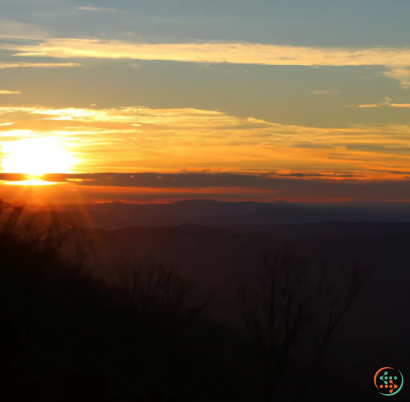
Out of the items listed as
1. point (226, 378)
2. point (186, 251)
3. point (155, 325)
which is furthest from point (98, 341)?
point (186, 251)

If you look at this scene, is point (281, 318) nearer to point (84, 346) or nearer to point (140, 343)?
point (140, 343)

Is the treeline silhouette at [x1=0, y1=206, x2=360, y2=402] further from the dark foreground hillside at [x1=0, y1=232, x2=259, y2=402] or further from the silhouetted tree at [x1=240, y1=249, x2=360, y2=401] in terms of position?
the silhouetted tree at [x1=240, y1=249, x2=360, y2=401]

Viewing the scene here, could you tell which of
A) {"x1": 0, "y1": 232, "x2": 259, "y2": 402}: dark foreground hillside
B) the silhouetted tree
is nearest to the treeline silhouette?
{"x1": 0, "y1": 232, "x2": 259, "y2": 402}: dark foreground hillside

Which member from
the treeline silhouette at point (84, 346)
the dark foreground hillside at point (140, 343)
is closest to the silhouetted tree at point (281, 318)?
the dark foreground hillside at point (140, 343)

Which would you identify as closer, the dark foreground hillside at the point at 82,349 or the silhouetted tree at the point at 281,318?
the dark foreground hillside at the point at 82,349

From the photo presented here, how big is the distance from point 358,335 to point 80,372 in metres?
44.6

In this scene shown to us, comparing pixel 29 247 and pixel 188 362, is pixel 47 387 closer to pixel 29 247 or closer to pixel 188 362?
pixel 29 247

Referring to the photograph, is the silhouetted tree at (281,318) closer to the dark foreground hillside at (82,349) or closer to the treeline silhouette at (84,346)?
the treeline silhouette at (84,346)

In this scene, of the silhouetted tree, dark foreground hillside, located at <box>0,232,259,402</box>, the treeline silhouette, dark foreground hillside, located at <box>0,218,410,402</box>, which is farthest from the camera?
the silhouetted tree

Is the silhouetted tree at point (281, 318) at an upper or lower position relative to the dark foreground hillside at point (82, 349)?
upper

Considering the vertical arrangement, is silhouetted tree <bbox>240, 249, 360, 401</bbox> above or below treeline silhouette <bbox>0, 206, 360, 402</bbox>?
above

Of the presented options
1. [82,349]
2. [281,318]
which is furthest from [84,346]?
[281,318]

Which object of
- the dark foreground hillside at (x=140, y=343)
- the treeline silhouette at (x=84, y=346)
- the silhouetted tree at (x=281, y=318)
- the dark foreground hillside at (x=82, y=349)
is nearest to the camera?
the dark foreground hillside at (x=82, y=349)

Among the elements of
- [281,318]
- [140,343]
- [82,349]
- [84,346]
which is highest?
[281,318]
